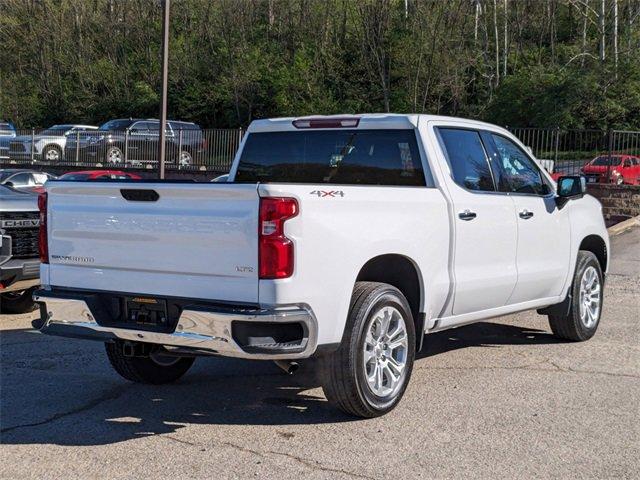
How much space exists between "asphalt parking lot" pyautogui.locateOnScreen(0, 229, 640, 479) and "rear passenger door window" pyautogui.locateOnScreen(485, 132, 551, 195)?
147 cm

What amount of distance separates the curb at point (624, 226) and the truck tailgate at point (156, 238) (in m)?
14.5

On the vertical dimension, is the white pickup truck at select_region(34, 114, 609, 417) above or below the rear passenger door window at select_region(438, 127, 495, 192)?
below

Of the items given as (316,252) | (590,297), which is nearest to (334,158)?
(316,252)

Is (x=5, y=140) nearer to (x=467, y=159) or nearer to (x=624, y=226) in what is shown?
(x=624, y=226)

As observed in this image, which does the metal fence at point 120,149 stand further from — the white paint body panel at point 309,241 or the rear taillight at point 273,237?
the rear taillight at point 273,237

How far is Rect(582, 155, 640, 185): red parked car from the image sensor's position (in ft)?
67.2

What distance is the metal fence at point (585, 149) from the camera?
67.6 feet

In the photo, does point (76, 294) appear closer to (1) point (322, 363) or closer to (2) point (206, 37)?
(1) point (322, 363)

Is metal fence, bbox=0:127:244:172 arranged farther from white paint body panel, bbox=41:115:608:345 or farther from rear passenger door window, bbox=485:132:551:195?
white paint body panel, bbox=41:115:608:345

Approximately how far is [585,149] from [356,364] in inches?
682

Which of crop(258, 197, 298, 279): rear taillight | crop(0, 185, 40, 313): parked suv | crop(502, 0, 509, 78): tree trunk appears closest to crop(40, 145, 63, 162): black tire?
crop(502, 0, 509, 78): tree trunk

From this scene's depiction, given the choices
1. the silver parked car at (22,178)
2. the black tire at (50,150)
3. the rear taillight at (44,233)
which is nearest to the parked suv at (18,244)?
the rear taillight at (44,233)

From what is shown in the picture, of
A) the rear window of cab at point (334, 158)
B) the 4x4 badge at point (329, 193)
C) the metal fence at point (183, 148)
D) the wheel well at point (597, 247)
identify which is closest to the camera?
the 4x4 badge at point (329, 193)

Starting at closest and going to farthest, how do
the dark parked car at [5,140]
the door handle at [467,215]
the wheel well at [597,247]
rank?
1. the door handle at [467,215]
2. the wheel well at [597,247]
3. the dark parked car at [5,140]
